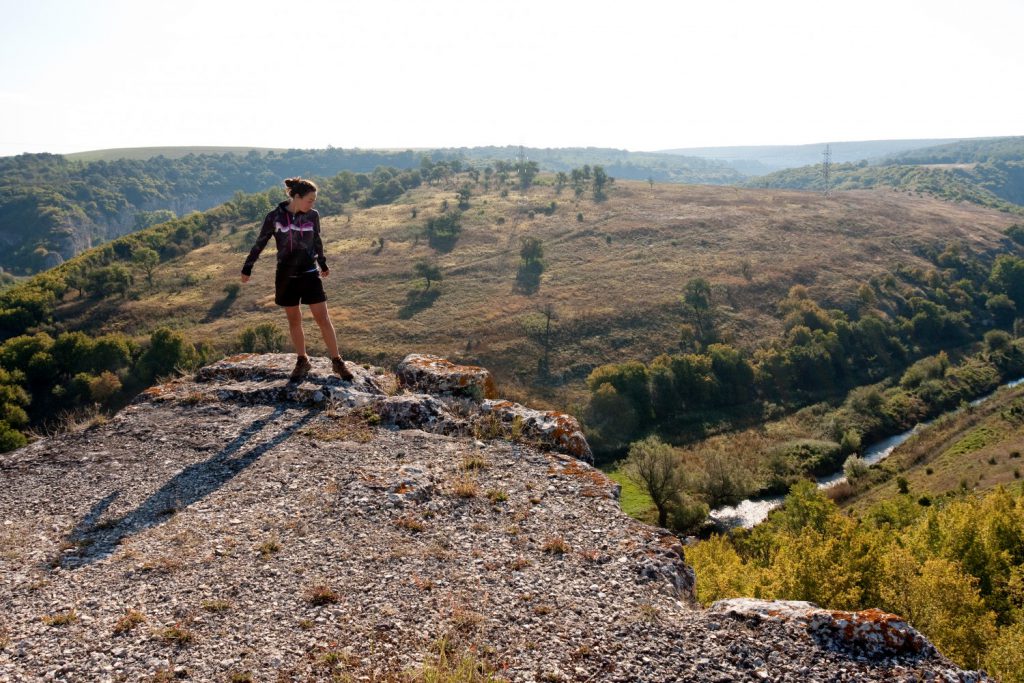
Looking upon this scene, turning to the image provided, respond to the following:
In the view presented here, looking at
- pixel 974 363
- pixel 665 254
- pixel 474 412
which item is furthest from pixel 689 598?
pixel 665 254

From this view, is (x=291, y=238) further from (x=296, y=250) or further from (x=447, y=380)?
(x=447, y=380)

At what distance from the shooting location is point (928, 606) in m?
11.7

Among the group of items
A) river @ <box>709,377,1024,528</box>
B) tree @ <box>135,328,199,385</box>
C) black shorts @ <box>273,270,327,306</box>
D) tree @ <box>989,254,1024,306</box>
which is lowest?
river @ <box>709,377,1024,528</box>

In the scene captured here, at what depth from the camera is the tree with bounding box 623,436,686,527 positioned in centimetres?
4503

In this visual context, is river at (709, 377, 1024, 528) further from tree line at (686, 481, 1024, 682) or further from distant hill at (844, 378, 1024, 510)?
tree line at (686, 481, 1024, 682)

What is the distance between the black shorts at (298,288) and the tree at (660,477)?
37.6 metres

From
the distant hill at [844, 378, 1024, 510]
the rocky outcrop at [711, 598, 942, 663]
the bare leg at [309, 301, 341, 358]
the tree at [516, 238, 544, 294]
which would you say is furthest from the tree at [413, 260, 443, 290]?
the rocky outcrop at [711, 598, 942, 663]

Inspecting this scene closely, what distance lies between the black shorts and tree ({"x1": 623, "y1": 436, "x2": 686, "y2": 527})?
123 feet

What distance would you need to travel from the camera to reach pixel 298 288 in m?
12.0

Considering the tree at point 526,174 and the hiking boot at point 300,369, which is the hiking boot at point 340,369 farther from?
the tree at point 526,174

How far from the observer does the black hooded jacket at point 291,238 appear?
37.7ft

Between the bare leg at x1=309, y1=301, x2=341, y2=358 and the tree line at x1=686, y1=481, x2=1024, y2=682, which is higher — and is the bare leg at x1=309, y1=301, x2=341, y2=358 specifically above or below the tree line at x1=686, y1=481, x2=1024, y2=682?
above

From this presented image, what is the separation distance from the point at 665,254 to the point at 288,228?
102737 mm

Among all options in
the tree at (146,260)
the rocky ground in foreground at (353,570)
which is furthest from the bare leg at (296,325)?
the tree at (146,260)
